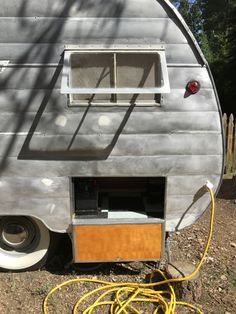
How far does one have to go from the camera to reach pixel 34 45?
3729 millimetres

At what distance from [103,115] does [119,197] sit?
144cm

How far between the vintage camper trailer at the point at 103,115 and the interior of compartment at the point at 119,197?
83 millimetres

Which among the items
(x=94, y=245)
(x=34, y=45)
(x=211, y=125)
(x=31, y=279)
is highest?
(x=34, y=45)

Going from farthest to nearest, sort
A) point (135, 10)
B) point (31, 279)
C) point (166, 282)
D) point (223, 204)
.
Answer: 1. point (223, 204)
2. point (31, 279)
3. point (166, 282)
4. point (135, 10)

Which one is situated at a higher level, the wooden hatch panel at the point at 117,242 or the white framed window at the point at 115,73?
the white framed window at the point at 115,73

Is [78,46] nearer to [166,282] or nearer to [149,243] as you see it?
[149,243]

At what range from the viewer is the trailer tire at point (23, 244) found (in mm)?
4328

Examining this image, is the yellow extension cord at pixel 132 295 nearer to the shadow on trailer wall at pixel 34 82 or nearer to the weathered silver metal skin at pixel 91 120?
the weathered silver metal skin at pixel 91 120

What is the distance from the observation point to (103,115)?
12.6 feet

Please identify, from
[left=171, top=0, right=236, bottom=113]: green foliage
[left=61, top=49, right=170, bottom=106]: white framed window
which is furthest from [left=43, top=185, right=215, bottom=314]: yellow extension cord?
[left=171, top=0, right=236, bottom=113]: green foliage

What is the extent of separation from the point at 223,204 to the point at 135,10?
4.03m

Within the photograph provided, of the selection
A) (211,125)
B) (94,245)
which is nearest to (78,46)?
(211,125)

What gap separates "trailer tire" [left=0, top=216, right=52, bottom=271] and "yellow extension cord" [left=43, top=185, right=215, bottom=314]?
0.43 meters

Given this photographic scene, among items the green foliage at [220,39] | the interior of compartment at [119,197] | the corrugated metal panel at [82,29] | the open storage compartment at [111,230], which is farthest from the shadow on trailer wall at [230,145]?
the green foliage at [220,39]
